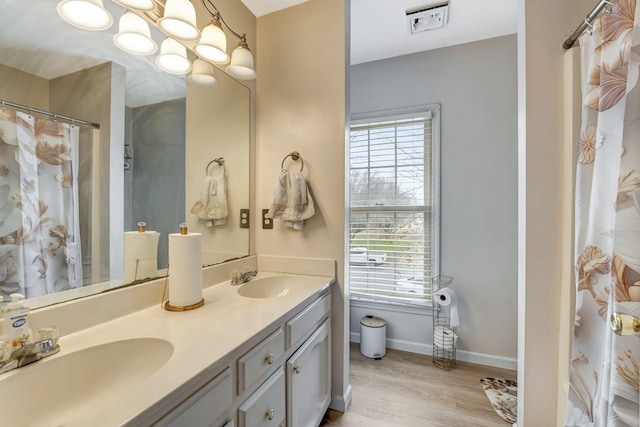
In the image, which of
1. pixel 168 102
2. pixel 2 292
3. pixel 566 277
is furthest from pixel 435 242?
pixel 2 292

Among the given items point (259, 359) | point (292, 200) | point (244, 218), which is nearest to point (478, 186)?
point (292, 200)

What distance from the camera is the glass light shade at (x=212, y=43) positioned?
1.24m

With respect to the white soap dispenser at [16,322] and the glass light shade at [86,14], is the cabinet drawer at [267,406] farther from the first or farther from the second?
the glass light shade at [86,14]

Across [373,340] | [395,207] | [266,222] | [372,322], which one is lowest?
[373,340]

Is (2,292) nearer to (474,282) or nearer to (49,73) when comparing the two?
(49,73)

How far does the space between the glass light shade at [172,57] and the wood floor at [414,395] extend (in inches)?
81.5

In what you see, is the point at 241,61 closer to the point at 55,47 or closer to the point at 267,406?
the point at 55,47

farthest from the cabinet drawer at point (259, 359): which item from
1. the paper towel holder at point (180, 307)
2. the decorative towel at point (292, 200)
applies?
the decorative towel at point (292, 200)

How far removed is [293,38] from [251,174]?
95 cm

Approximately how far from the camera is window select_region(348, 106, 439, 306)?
2316 millimetres

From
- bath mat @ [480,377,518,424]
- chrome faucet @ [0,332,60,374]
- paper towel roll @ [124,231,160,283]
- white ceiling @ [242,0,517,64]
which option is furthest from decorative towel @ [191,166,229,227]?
bath mat @ [480,377,518,424]

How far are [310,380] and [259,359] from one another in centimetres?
57

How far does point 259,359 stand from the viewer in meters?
0.92

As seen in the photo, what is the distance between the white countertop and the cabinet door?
10.0 inches
